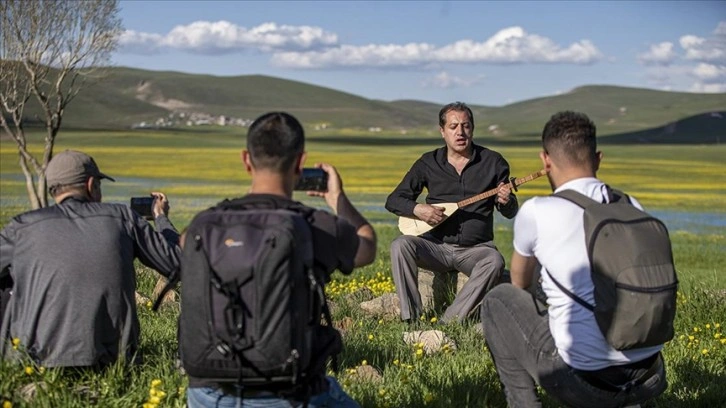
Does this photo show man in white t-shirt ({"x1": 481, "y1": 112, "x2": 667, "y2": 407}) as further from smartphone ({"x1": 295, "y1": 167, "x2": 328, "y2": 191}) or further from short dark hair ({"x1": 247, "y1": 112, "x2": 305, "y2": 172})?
short dark hair ({"x1": 247, "y1": 112, "x2": 305, "y2": 172})

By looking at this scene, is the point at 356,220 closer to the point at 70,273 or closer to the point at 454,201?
the point at 70,273

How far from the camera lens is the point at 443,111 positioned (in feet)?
27.6

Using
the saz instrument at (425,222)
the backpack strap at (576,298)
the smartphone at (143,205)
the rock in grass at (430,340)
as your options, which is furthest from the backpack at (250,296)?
the saz instrument at (425,222)

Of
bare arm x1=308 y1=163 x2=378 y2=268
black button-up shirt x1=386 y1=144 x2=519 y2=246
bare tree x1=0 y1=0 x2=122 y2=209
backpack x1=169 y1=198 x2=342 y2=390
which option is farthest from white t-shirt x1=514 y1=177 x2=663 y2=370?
bare tree x1=0 y1=0 x2=122 y2=209

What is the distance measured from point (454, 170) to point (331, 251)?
461 centimetres

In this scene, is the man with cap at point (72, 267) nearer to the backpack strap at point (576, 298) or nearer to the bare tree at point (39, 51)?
the backpack strap at point (576, 298)

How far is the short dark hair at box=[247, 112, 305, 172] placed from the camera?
12.6 ft

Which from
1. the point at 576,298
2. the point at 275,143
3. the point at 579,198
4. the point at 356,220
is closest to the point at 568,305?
the point at 576,298

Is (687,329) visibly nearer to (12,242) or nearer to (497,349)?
(497,349)

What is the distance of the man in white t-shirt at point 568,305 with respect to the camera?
4316 mm

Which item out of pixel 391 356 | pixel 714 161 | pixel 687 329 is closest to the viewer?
pixel 391 356

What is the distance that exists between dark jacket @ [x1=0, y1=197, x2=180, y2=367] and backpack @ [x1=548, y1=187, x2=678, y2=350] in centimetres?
191

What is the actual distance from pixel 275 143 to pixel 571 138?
1356 millimetres

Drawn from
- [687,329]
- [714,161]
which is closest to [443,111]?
[687,329]
